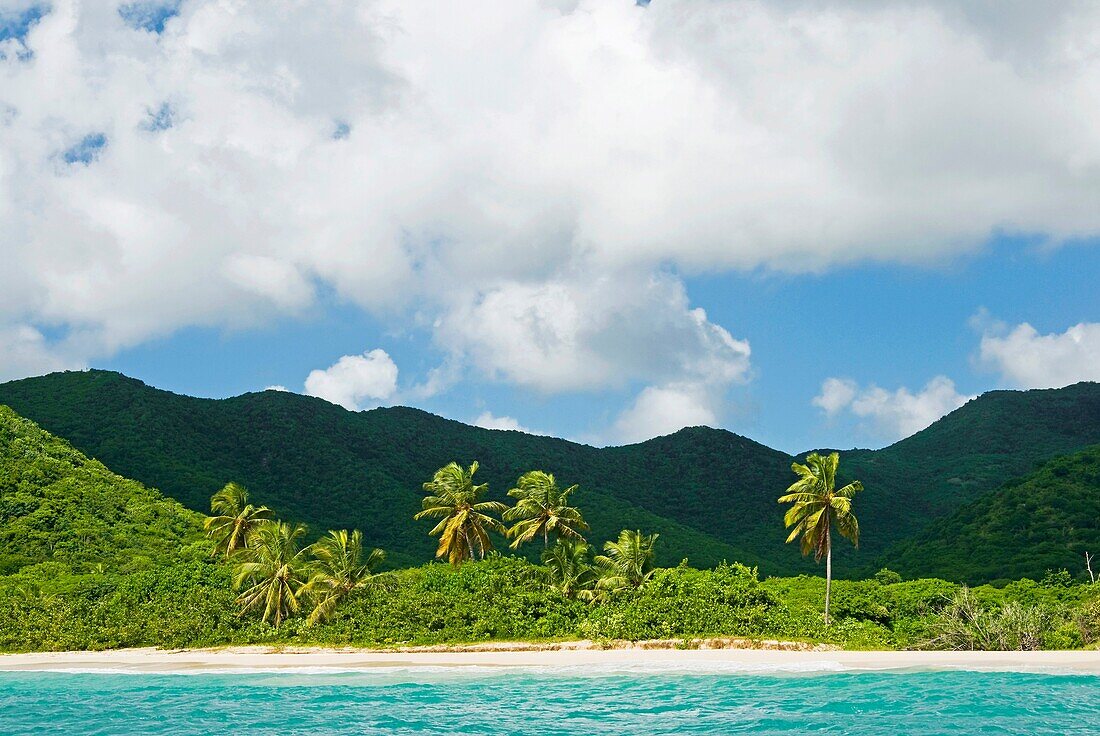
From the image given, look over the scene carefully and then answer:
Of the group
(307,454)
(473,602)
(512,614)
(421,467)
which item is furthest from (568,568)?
(421,467)

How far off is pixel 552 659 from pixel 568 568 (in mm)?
15094

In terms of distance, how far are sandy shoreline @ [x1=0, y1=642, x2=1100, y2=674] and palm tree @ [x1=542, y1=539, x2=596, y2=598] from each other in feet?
30.3

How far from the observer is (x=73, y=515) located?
78.1 meters

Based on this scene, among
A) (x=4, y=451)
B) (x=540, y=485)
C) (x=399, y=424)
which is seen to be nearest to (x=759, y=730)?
(x=540, y=485)

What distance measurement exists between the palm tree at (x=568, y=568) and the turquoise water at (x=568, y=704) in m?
16.5

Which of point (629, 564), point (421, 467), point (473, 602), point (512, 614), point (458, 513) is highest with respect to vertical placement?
point (421, 467)

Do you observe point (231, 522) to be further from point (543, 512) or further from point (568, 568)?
point (568, 568)

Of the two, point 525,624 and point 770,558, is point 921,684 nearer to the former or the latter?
point 525,624

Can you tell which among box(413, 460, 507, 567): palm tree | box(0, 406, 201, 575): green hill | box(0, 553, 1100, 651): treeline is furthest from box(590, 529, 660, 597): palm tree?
box(0, 406, 201, 575): green hill

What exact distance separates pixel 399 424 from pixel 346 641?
422 feet

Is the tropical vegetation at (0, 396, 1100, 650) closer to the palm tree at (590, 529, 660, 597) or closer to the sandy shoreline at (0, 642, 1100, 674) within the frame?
the palm tree at (590, 529, 660, 597)

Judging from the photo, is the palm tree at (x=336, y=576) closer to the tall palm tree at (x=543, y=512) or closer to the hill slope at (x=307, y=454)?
the tall palm tree at (x=543, y=512)

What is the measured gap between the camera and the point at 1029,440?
650ft

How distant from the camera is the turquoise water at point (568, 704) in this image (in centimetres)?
2617
